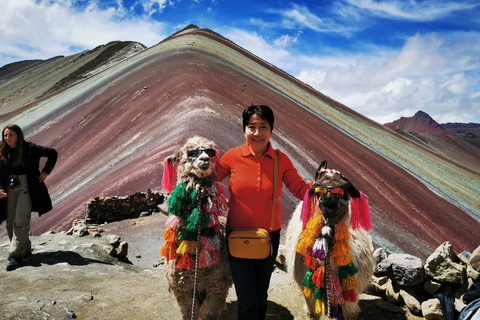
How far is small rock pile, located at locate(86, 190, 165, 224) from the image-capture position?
21.7 feet

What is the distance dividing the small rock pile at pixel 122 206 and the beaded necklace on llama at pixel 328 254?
4.92 metres

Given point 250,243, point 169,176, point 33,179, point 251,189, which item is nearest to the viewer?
point 250,243

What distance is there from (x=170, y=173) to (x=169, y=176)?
0.02 m

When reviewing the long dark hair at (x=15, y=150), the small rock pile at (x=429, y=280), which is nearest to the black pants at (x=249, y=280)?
the small rock pile at (x=429, y=280)

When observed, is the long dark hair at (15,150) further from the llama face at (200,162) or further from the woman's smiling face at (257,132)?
the woman's smiling face at (257,132)

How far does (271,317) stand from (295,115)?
10.5m

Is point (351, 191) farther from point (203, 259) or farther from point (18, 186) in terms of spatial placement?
point (18, 186)

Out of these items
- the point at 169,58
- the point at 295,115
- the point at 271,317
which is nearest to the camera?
the point at 271,317

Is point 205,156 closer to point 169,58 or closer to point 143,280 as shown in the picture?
point 143,280

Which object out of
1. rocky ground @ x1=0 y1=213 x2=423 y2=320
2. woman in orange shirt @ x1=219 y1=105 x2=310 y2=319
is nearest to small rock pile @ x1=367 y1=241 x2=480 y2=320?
rocky ground @ x1=0 y1=213 x2=423 y2=320

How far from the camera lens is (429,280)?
363 cm

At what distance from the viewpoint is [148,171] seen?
24.8 ft

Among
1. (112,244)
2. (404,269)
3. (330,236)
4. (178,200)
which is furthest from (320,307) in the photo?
(112,244)

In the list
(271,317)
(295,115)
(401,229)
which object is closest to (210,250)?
(271,317)
